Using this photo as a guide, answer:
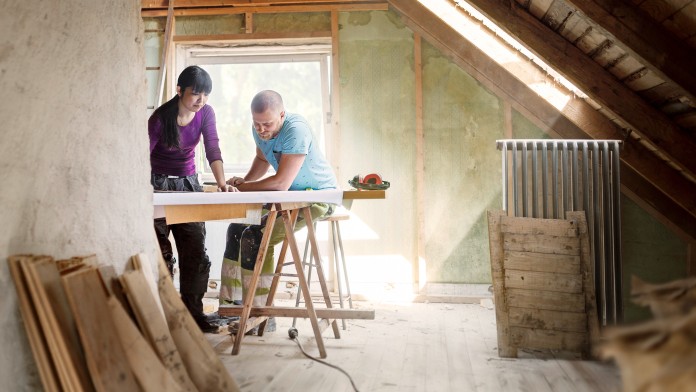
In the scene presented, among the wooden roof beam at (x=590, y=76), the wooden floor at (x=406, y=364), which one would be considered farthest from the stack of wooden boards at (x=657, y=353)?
the wooden roof beam at (x=590, y=76)

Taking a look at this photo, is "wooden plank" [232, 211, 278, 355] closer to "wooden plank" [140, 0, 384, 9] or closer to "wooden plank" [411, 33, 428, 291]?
"wooden plank" [411, 33, 428, 291]

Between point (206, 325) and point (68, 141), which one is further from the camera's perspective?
point (206, 325)

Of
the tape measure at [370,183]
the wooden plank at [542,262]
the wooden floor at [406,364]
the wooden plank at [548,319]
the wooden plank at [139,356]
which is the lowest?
the wooden floor at [406,364]

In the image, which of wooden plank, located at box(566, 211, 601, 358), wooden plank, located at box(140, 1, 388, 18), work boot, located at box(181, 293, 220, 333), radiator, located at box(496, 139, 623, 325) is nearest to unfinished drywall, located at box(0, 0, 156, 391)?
work boot, located at box(181, 293, 220, 333)

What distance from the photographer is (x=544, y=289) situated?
328 cm

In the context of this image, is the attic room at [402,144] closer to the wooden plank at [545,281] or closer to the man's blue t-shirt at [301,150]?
the wooden plank at [545,281]

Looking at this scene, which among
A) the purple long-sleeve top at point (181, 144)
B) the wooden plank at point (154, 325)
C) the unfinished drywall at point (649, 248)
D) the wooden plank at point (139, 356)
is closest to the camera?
the wooden plank at point (139, 356)

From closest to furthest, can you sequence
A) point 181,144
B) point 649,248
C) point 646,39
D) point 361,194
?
1. point 646,39
2. point 361,194
3. point 181,144
4. point 649,248

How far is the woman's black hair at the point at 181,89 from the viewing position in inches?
140

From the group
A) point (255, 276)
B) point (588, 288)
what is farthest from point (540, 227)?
point (255, 276)

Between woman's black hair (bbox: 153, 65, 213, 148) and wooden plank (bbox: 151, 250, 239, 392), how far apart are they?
165 centimetres

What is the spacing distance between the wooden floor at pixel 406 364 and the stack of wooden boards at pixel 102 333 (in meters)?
0.82

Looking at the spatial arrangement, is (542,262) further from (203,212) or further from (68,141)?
(68,141)

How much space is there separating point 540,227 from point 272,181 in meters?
1.42
